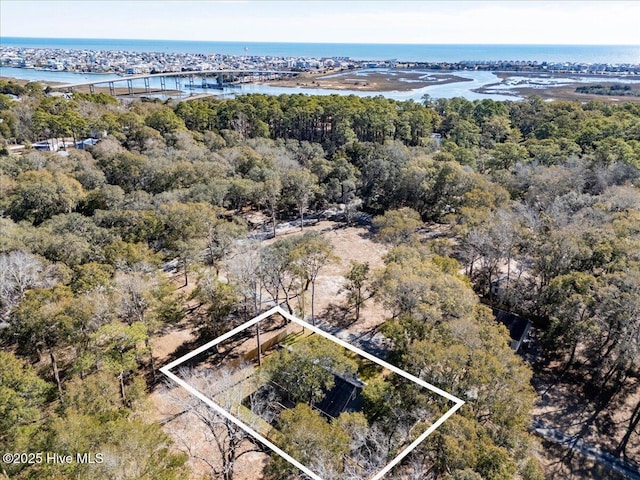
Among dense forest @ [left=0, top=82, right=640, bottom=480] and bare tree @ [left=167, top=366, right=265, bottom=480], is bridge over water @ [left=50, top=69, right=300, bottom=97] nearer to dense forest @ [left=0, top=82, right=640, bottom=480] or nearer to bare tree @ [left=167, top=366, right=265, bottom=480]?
dense forest @ [left=0, top=82, right=640, bottom=480]

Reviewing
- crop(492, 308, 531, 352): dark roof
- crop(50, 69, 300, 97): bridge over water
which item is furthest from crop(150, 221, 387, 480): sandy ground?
crop(50, 69, 300, 97): bridge over water

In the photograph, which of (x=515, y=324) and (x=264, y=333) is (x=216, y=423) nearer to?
(x=264, y=333)

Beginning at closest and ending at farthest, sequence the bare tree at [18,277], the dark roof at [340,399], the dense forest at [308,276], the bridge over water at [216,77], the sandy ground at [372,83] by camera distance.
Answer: the dense forest at [308,276]
the dark roof at [340,399]
the bare tree at [18,277]
the sandy ground at [372,83]
the bridge over water at [216,77]

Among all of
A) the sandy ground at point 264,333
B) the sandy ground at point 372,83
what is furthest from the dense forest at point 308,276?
the sandy ground at point 372,83

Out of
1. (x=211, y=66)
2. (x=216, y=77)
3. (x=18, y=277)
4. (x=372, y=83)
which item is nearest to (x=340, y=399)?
(x=18, y=277)

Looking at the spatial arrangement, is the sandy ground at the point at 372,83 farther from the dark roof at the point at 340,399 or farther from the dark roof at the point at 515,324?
the dark roof at the point at 340,399

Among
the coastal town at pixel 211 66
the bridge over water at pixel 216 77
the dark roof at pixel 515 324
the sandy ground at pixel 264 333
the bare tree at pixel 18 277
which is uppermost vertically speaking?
the coastal town at pixel 211 66

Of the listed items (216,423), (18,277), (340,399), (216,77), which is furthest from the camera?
(216,77)

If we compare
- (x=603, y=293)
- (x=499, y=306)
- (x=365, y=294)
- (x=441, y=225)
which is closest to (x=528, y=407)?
(x=603, y=293)

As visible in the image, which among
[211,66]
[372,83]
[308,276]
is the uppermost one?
[211,66]
